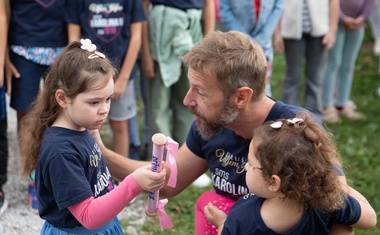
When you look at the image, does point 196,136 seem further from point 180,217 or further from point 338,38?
point 338,38

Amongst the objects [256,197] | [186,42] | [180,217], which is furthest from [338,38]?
[256,197]

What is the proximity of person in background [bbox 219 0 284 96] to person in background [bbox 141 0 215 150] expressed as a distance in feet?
0.74

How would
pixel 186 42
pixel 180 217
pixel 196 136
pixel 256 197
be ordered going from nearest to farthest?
pixel 256 197 → pixel 196 136 → pixel 180 217 → pixel 186 42

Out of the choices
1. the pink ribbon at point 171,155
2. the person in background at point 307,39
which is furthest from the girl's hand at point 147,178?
the person in background at point 307,39

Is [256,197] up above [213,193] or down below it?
above

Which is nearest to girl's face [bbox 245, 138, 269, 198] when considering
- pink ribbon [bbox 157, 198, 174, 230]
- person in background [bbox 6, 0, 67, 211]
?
pink ribbon [bbox 157, 198, 174, 230]

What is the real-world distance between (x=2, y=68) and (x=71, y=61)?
171 centimetres

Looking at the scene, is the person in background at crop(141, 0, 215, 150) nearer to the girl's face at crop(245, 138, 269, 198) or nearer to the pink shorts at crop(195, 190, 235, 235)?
the pink shorts at crop(195, 190, 235, 235)

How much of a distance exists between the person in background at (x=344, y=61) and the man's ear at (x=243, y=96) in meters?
3.66

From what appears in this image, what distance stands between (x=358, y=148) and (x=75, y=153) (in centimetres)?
382

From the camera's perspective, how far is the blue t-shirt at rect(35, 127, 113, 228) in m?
2.43

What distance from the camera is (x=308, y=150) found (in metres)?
2.20

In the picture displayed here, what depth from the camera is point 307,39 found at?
230 inches

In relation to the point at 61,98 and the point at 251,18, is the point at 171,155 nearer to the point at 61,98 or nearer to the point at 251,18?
the point at 61,98
